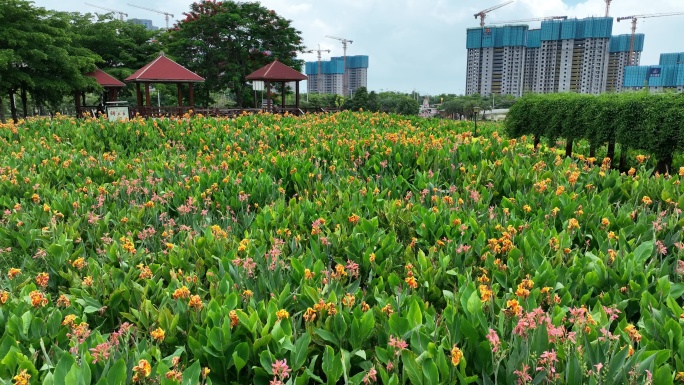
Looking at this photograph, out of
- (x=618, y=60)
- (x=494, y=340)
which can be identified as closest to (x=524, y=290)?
(x=494, y=340)

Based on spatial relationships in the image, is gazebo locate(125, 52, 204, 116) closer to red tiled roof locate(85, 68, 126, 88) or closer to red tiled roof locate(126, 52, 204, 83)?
red tiled roof locate(126, 52, 204, 83)

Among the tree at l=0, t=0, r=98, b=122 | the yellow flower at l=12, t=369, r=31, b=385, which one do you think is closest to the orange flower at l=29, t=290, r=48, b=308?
the yellow flower at l=12, t=369, r=31, b=385

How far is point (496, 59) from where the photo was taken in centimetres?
9506

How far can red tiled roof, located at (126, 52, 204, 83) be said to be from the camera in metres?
20.5

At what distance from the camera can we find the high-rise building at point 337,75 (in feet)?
404

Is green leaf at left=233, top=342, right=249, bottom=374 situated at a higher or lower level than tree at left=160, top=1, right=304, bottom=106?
lower

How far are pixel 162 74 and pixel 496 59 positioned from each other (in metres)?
85.4

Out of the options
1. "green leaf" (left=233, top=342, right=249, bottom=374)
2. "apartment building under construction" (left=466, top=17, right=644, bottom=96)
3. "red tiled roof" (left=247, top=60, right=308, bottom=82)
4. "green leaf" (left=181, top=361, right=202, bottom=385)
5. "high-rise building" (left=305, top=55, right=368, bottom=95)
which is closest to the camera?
"green leaf" (left=181, top=361, right=202, bottom=385)

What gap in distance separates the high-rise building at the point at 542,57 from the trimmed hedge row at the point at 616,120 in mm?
81460

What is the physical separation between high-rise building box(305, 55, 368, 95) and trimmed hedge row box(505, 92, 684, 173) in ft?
369

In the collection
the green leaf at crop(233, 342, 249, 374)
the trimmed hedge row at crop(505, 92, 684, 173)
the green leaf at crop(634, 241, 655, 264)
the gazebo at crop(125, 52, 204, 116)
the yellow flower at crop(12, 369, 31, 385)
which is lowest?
the green leaf at crop(233, 342, 249, 374)

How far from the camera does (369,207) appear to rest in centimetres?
388

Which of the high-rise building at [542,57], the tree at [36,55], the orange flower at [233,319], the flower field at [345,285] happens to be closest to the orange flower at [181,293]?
the flower field at [345,285]

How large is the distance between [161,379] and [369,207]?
2.44m
